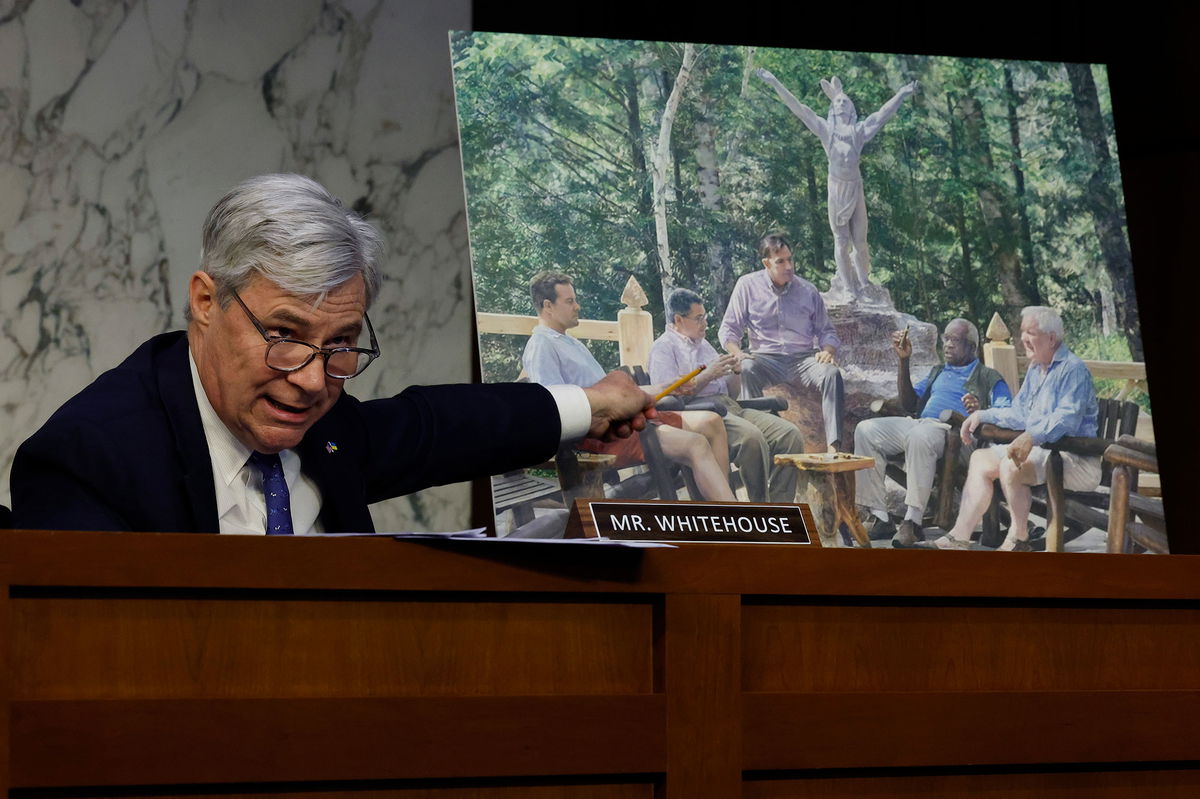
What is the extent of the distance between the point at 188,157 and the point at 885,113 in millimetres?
1373

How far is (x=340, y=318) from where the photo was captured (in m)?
1.71

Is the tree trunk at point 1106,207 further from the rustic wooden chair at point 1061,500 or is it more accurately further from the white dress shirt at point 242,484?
the white dress shirt at point 242,484

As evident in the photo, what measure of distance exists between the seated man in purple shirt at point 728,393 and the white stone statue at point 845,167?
0.84ft

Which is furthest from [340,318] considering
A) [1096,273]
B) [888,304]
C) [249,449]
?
[1096,273]

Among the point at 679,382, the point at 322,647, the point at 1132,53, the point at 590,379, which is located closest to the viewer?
the point at 322,647

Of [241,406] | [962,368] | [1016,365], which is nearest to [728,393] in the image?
[962,368]

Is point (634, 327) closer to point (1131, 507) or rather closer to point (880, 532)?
point (880, 532)

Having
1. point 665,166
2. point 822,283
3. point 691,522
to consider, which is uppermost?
point 665,166

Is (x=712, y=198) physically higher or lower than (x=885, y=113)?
lower

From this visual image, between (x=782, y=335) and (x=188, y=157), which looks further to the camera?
(x=188, y=157)

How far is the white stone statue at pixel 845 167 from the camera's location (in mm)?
2398

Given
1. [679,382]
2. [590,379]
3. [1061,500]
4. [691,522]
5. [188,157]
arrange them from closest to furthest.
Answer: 1. [691,522]
2. [679,382]
3. [590,379]
4. [1061,500]
5. [188,157]

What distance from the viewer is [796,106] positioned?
244cm

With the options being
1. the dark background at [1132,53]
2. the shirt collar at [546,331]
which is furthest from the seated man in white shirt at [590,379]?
the dark background at [1132,53]
